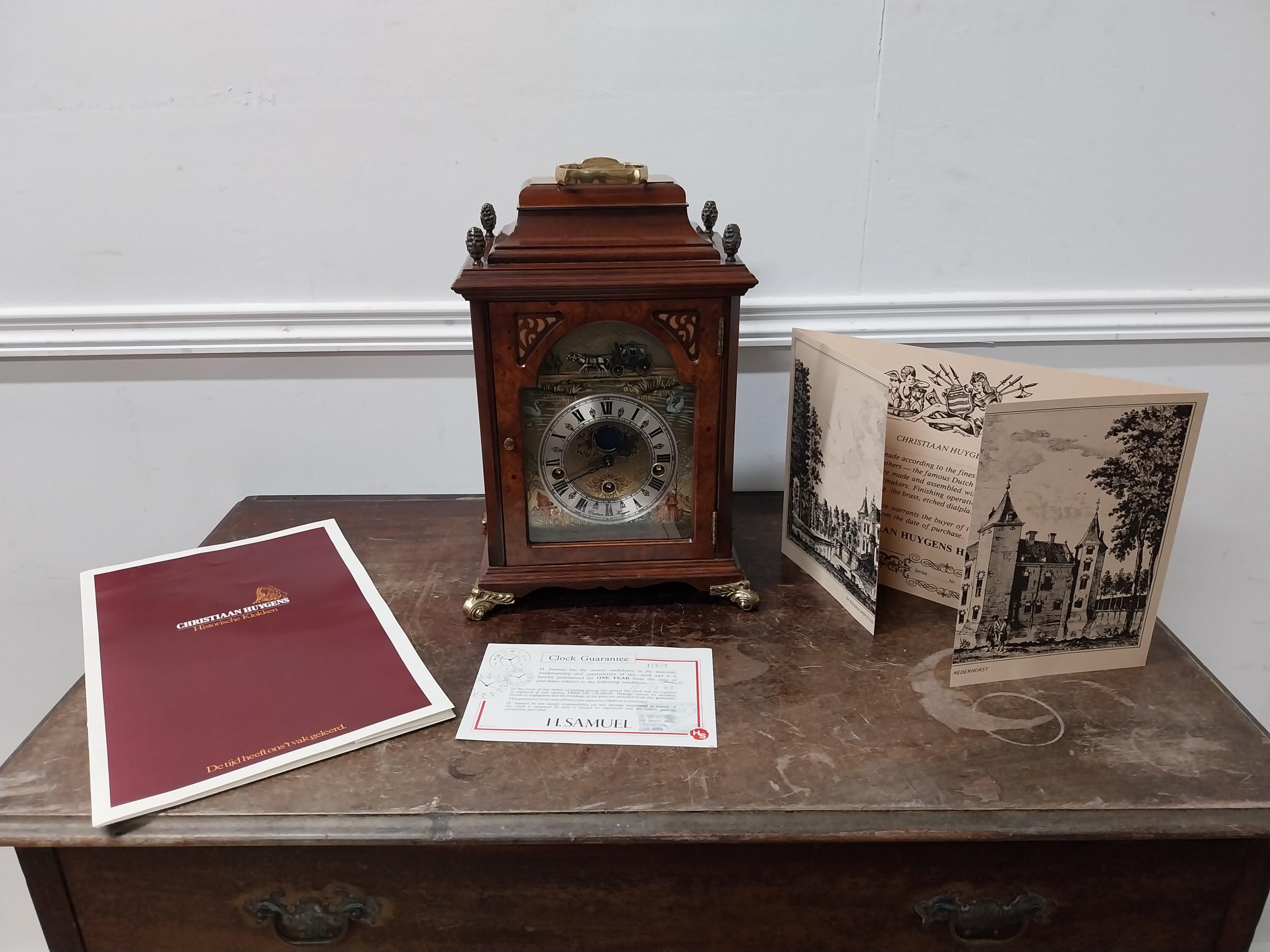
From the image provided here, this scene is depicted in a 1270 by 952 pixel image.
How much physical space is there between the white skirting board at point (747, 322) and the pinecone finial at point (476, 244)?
0.32 metres

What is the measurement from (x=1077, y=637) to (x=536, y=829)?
0.54 m

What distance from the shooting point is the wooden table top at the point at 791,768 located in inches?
26.1

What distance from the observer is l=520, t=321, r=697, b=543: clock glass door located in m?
0.85

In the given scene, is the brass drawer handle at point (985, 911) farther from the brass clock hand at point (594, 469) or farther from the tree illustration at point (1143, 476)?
the brass clock hand at point (594, 469)

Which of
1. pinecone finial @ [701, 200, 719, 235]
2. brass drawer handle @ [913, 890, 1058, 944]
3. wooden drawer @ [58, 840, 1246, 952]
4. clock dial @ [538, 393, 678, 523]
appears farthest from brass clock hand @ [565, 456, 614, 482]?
brass drawer handle @ [913, 890, 1058, 944]

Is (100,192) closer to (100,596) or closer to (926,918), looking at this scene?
(100,596)

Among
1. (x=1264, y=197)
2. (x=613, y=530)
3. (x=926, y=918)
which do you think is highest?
(x=1264, y=197)

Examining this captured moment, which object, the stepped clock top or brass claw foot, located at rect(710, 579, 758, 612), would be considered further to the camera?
brass claw foot, located at rect(710, 579, 758, 612)

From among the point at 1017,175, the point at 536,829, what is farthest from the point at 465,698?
the point at 1017,175

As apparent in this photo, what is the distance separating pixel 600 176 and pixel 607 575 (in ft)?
1.32

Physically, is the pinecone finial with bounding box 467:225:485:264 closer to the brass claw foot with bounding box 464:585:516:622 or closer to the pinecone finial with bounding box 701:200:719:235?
the pinecone finial with bounding box 701:200:719:235

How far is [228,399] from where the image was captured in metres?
1.18

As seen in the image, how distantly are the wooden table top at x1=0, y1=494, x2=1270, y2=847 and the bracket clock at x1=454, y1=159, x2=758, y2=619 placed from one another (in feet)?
0.26

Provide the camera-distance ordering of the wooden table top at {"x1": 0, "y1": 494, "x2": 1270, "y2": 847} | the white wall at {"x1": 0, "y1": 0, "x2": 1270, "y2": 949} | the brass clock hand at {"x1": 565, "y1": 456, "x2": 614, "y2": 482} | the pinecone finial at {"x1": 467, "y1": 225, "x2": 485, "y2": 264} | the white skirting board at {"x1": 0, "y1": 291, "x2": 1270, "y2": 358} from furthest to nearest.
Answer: the white skirting board at {"x1": 0, "y1": 291, "x2": 1270, "y2": 358} → the white wall at {"x1": 0, "y1": 0, "x2": 1270, "y2": 949} → the brass clock hand at {"x1": 565, "y1": 456, "x2": 614, "y2": 482} → the pinecone finial at {"x1": 467, "y1": 225, "x2": 485, "y2": 264} → the wooden table top at {"x1": 0, "y1": 494, "x2": 1270, "y2": 847}
